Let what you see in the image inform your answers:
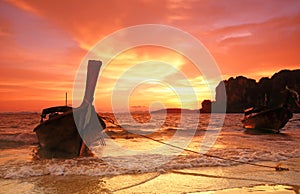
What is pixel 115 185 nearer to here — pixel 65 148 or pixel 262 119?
pixel 65 148

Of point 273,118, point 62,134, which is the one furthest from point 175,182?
point 273,118

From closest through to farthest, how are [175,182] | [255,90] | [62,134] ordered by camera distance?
[175,182], [62,134], [255,90]

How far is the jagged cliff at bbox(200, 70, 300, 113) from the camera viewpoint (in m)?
98.9

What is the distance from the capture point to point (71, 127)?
10.5 meters

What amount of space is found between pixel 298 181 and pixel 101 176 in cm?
522

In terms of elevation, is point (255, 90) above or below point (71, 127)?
above

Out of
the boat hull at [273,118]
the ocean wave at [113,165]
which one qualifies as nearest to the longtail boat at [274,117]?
the boat hull at [273,118]

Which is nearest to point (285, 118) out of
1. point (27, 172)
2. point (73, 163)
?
point (73, 163)

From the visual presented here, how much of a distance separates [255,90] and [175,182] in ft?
380

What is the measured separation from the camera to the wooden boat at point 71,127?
10.4 m

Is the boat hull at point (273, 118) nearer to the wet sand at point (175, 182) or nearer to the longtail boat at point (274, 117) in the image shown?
the longtail boat at point (274, 117)

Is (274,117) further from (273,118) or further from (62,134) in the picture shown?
(62,134)

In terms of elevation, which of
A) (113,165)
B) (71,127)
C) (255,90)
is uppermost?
(255,90)

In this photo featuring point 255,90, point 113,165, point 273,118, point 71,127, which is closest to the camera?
point 113,165
